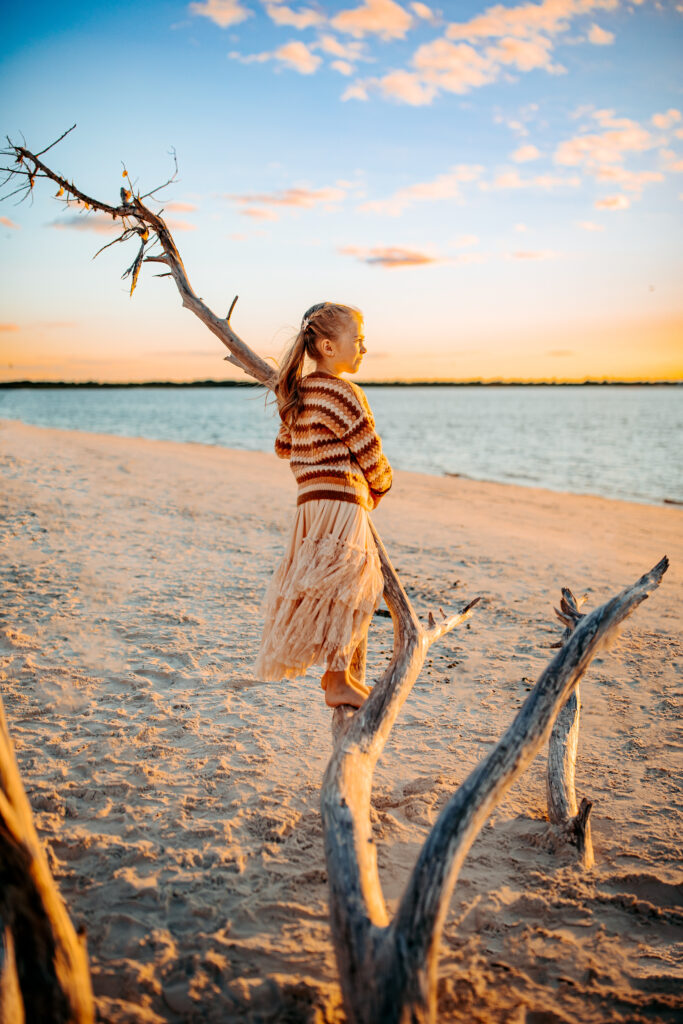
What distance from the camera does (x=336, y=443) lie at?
2811 mm

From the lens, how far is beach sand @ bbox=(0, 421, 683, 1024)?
85.9 inches

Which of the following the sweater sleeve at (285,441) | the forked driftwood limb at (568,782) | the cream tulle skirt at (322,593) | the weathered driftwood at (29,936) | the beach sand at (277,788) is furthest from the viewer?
the sweater sleeve at (285,441)

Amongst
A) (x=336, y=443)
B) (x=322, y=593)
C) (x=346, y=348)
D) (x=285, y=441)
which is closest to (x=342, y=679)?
(x=322, y=593)

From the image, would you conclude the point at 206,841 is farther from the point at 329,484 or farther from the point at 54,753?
the point at 329,484

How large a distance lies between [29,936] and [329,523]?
1.74m

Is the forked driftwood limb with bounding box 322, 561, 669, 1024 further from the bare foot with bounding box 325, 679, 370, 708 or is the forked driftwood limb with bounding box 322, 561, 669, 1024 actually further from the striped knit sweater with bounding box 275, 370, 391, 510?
the striped knit sweater with bounding box 275, 370, 391, 510

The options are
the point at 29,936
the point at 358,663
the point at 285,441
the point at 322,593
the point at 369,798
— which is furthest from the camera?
the point at 285,441

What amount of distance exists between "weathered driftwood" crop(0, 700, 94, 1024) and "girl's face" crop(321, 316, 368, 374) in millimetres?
1919

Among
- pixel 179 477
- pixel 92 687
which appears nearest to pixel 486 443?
pixel 179 477

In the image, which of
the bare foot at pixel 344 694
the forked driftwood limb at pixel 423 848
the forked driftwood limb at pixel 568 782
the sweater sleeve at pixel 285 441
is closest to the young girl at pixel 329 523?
the bare foot at pixel 344 694

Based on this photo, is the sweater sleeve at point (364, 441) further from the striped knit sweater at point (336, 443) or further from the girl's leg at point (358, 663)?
the girl's leg at point (358, 663)

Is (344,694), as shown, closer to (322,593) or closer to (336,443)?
(322,593)

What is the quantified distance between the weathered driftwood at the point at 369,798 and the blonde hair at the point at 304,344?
0.25 metres

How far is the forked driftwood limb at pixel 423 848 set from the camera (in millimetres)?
1657
